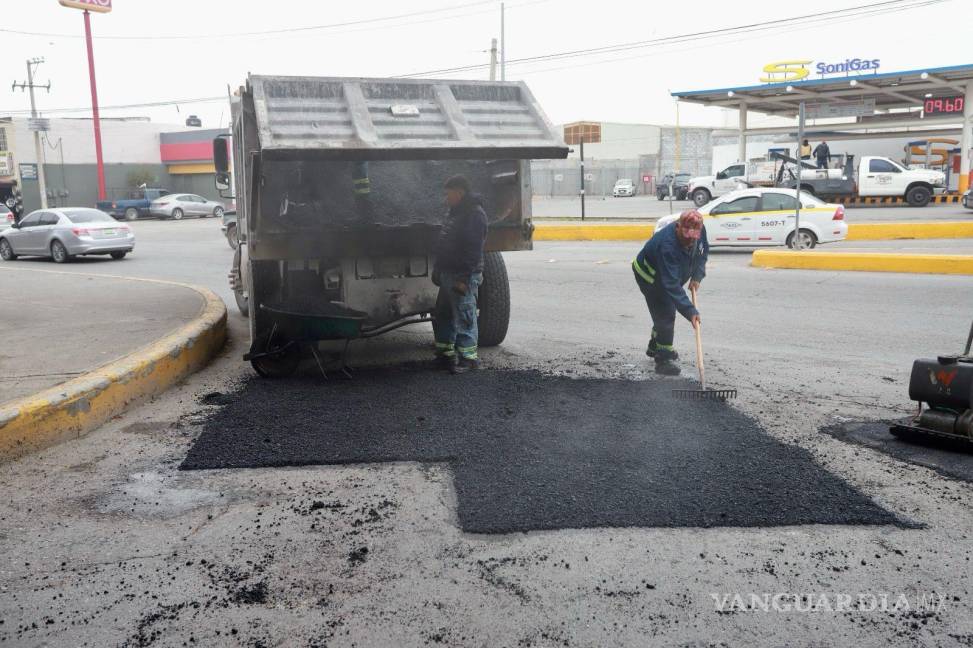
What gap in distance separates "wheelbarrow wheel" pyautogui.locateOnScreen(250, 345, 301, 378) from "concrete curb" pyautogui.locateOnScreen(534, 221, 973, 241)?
51.1 feet

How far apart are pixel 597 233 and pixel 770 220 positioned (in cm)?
554

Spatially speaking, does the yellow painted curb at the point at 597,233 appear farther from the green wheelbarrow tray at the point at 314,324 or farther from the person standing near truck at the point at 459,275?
the green wheelbarrow tray at the point at 314,324

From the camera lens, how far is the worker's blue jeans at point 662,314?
269 inches

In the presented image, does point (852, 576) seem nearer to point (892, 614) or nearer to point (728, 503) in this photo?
point (892, 614)

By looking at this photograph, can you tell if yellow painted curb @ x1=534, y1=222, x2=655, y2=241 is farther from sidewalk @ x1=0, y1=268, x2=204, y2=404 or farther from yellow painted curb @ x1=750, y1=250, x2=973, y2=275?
sidewalk @ x1=0, y1=268, x2=204, y2=404

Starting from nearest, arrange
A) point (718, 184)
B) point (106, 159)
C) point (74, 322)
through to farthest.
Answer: point (74, 322) < point (718, 184) < point (106, 159)

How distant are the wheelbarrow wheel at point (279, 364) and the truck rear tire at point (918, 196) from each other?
28.0 meters

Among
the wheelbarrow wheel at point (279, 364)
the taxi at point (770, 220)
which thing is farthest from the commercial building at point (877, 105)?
the wheelbarrow wheel at point (279, 364)

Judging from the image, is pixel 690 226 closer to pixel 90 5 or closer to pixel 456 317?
pixel 456 317

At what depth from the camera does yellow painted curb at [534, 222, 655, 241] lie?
21427mm

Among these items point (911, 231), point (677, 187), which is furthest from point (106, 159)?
point (911, 231)

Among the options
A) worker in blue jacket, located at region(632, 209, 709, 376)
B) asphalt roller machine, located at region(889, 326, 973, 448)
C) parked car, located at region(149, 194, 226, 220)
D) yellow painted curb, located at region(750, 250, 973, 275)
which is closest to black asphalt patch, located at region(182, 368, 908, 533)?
worker in blue jacket, located at region(632, 209, 709, 376)

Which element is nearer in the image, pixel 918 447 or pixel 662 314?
pixel 918 447

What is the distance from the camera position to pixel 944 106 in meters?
32.7
